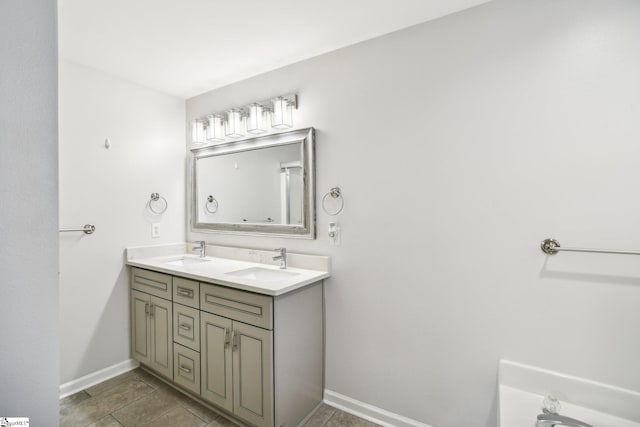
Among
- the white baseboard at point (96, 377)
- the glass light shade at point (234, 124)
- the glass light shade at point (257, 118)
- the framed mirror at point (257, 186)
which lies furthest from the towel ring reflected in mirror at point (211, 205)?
the white baseboard at point (96, 377)

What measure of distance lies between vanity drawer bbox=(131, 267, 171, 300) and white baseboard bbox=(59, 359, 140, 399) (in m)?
0.64

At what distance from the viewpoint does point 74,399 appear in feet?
6.77

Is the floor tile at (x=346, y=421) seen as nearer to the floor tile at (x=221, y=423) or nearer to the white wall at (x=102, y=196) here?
the floor tile at (x=221, y=423)

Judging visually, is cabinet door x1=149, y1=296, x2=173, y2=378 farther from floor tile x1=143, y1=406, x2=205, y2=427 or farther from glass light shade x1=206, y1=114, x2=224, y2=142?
glass light shade x1=206, y1=114, x2=224, y2=142

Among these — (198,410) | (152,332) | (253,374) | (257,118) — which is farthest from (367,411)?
(257,118)

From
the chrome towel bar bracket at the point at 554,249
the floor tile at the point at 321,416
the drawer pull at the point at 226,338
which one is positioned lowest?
the floor tile at the point at 321,416

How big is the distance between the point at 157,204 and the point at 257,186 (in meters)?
1.01

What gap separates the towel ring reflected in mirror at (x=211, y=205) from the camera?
2709mm

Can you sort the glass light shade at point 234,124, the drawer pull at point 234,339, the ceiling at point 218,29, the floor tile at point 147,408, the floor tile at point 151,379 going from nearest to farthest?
the ceiling at point 218,29, the drawer pull at point 234,339, the floor tile at point 147,408, the floor tile at point 151,379, the glass light shade at point 234,124

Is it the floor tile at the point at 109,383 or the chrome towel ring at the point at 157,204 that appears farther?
the chrome towel ring at the point at 157,204

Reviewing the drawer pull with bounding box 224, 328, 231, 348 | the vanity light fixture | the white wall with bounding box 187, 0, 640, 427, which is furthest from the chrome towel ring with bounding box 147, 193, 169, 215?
the white wall with bounding box 187, 0, 640, 427

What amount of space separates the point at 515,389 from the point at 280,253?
1575mm

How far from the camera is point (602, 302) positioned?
131 cm

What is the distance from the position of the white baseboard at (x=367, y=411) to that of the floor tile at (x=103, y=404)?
1347mm
